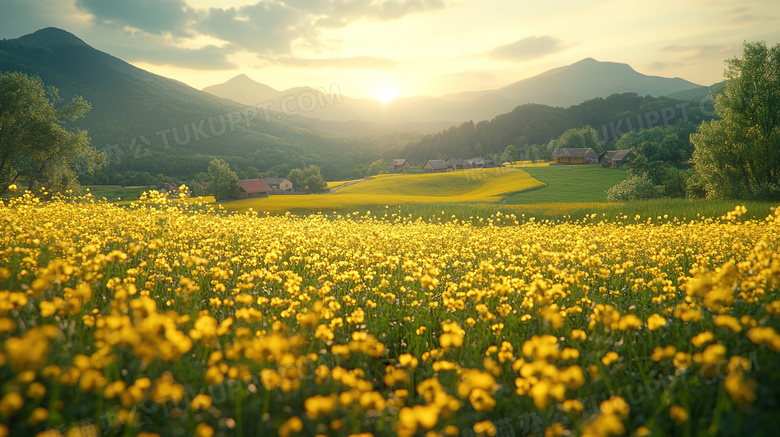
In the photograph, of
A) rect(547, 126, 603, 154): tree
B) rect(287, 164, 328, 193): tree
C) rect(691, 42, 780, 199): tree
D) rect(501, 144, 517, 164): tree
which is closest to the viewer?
rect(691, 42, 780, 199): tree

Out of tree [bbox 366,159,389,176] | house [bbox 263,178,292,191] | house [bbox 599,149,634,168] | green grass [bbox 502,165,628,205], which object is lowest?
green grass [bbox 502,165,628,205]

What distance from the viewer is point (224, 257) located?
818cm

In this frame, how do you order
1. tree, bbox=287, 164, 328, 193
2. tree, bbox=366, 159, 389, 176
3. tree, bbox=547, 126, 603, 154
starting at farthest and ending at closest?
1. tree, bbox=366, 159, 389, 176
2. tree, bbox=547, 126, 603, 154
3. tree, bbox=287, 164, 328, 193

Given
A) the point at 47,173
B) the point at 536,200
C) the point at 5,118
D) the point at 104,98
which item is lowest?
the point at 536,200

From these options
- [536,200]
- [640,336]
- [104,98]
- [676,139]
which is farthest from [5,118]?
[104,98]

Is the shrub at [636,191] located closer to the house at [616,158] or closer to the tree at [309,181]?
the house at [616,158]

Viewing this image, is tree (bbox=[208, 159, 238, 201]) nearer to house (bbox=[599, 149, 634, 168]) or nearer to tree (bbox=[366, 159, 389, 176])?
tree (bbox=[366, 159, 389, 176])

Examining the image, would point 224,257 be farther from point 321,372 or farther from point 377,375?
point 321,372

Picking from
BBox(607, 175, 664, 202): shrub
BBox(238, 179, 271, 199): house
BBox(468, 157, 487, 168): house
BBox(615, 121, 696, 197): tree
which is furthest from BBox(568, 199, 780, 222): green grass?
BBox(468, 157, 487, 168): house

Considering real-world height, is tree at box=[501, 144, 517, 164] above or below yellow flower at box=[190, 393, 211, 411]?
above

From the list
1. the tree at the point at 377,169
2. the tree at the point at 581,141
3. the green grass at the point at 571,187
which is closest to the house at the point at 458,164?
the tree at the point at 377,169

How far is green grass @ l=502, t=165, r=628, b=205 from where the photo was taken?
39.2 meters

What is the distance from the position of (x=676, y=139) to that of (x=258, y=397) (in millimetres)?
95032

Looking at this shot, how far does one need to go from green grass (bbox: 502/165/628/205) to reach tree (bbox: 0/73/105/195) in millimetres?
43092
